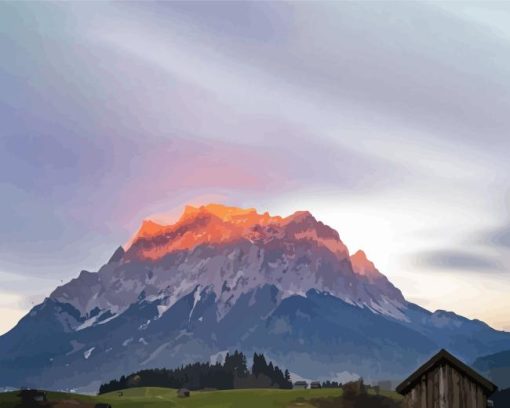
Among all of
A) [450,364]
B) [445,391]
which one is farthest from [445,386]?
[450,364]

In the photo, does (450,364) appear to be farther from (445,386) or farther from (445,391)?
(445,391)

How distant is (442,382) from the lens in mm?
29938

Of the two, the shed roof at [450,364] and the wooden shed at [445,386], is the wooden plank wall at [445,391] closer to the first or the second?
the wooden shed at [445,386]

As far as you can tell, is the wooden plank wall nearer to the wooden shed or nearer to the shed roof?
the wooden shed

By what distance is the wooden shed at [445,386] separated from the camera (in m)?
29.7

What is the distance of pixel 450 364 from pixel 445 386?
0.72 meters

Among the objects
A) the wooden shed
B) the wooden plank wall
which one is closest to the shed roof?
the wooden shed

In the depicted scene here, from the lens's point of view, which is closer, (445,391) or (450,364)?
(445,391)

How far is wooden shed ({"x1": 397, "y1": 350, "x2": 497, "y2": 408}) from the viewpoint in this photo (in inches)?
1169

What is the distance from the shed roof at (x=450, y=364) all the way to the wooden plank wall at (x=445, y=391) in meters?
0.16

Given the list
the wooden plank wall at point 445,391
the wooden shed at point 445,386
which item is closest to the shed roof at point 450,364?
the wooden shed at point 445,386

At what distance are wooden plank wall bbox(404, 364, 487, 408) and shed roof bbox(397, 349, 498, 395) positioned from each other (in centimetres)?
16

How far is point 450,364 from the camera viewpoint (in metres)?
30.0

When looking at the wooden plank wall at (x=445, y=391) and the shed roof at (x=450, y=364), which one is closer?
the shed roof at (x=450, y=364)
